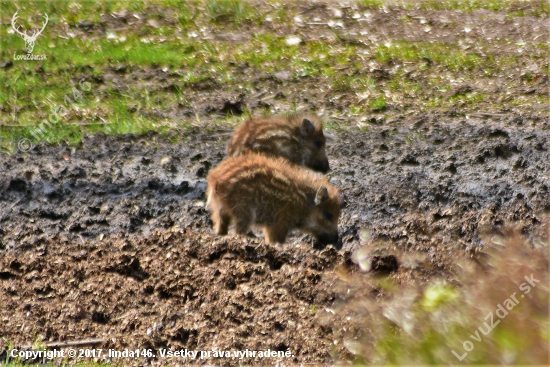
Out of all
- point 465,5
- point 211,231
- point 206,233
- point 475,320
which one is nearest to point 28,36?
point 211,231

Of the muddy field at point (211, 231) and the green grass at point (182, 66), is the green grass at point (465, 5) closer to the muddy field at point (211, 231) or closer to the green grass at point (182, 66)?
the green grass at point (182, 66)

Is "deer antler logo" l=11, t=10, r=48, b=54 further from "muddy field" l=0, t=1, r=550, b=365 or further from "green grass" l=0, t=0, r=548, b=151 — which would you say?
"muddy field" l=0, t=1, r=550, b=365

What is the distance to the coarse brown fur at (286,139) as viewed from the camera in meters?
7.31

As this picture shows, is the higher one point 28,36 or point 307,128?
point 307,128

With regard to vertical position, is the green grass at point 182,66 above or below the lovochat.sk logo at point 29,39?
above

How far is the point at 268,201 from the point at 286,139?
1.26m

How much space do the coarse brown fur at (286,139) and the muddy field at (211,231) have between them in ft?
0.66

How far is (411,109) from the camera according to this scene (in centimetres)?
884

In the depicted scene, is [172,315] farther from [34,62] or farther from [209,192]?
[34,62]

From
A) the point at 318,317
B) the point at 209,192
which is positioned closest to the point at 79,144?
the point at 209,192

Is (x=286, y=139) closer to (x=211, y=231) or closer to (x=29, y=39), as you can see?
(x=211, y=231)

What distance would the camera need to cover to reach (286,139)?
765cm

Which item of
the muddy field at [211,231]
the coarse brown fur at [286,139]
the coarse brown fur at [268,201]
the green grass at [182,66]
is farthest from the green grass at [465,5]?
the coarse brown fur at [268,201]

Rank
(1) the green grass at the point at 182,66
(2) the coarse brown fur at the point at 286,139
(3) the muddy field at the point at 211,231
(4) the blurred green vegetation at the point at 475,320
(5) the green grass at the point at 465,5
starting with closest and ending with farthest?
(4) the blurred green vegetation at the point at 475,320, (3) the muddy field at the point at 211,231, (2) the coarse brown fur at the point at 286,139, (1) the green grass at the point at 182,66, (5) the green grass at the point at 465,5
